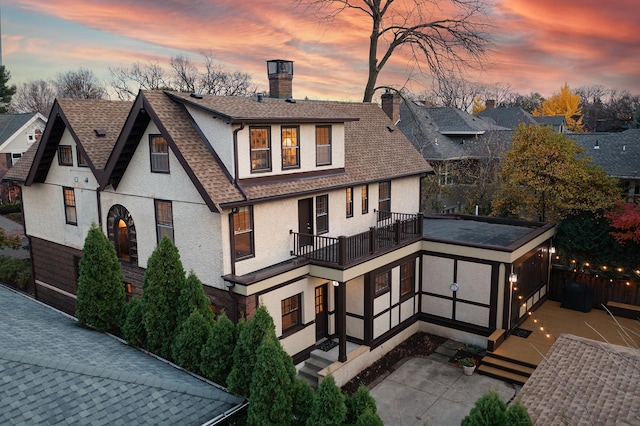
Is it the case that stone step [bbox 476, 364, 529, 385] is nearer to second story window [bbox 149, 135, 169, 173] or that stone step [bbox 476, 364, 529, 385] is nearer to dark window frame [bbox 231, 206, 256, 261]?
dark window frame [bbox 231, 206, 256, 261]

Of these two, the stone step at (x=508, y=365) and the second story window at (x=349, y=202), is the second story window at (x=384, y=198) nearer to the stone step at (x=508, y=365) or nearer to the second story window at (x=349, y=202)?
the second story window at (x=349, y=202)

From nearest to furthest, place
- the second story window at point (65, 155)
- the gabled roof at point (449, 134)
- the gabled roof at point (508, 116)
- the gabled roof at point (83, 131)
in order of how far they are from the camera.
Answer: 1. the gabled roof at point (83, 131)
2. the second story window at point (65, 155)
3. the gabled roof at point (449, 134)
4. the gabled roof at point (508, 116)

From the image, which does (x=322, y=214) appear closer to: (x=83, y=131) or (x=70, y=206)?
(x=83, y=131)

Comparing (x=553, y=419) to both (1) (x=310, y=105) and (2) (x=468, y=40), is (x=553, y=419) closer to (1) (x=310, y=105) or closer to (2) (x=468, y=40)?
(1) (x=310, y=105)

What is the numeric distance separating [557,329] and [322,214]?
32.4 ft

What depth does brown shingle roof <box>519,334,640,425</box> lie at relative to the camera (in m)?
8.78

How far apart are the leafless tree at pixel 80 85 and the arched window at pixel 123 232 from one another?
170 feet

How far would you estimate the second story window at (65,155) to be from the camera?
1755 centimetres

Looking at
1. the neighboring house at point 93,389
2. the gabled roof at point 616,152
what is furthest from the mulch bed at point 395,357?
the gabled roof at point 616,152

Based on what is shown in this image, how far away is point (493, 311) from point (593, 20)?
13456mm

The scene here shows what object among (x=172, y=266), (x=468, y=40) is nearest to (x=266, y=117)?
(x=172, y=266)

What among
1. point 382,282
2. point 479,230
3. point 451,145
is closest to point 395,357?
point 382,282

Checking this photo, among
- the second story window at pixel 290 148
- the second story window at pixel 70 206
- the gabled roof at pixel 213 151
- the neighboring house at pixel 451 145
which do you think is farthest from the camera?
the neighboring house at pixel 451 145

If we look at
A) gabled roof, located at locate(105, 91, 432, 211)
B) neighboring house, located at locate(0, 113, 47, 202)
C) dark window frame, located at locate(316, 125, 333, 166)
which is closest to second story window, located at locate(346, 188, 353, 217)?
gabled roof, located at locate(105, 91, 432, 211)
